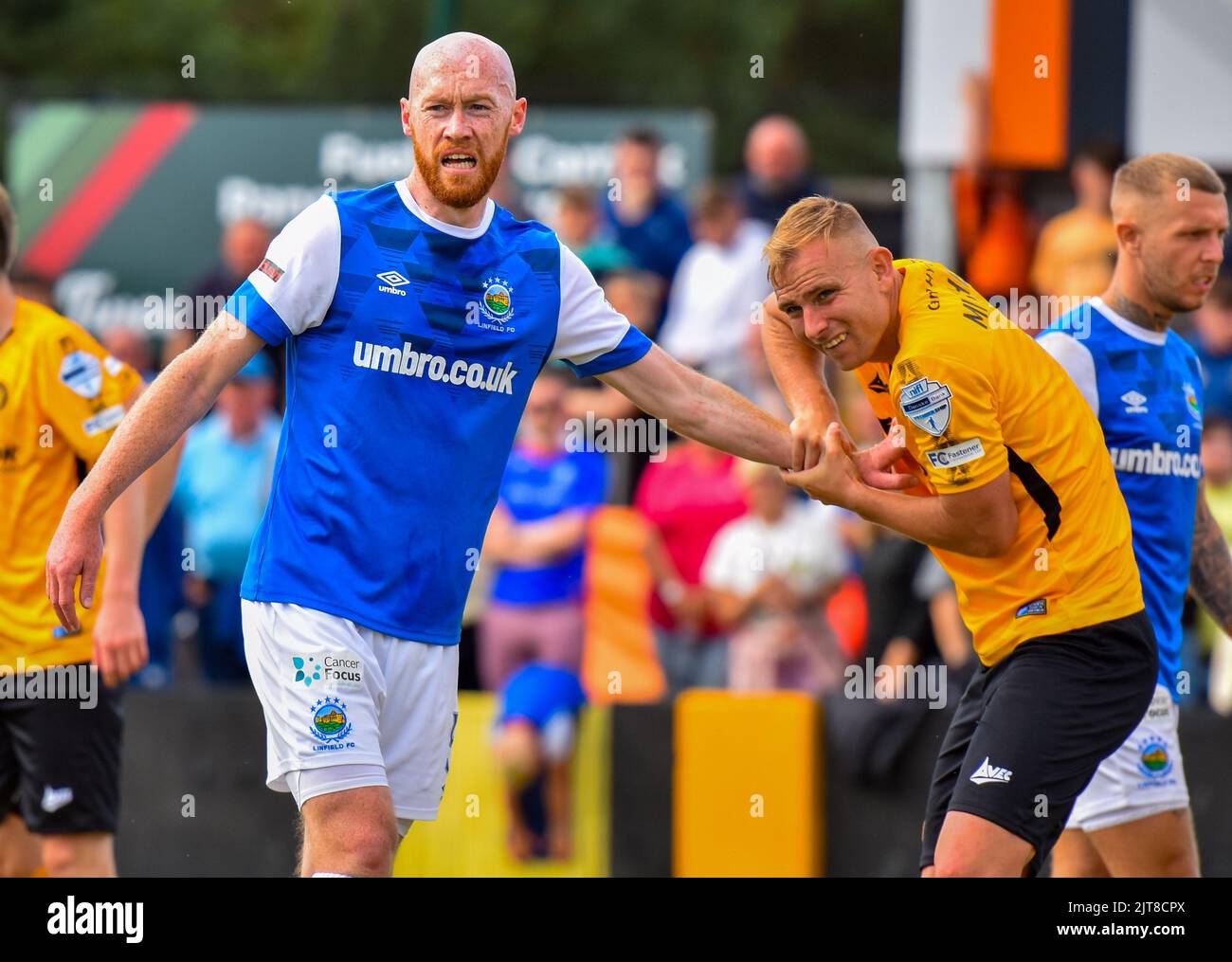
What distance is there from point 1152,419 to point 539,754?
15.6 ft

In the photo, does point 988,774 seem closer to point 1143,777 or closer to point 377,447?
point 1143,777

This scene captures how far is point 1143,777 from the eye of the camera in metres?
6.53

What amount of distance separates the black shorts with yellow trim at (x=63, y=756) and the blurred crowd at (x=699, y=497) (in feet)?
11.0

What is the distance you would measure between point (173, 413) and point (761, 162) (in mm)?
8315

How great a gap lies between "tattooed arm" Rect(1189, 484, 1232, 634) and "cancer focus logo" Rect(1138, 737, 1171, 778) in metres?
0.58

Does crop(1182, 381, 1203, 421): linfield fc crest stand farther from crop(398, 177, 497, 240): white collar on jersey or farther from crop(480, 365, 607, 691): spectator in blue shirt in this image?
crop(480, 365, 607, 691): spectator in blue shirt

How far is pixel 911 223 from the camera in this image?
44.9ft

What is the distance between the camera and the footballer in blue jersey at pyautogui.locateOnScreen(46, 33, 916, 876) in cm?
542

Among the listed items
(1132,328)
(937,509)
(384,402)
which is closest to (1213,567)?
(1132,328)

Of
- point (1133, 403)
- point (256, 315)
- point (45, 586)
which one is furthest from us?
point (45, 586)

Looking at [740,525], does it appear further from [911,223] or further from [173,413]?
[173,413]

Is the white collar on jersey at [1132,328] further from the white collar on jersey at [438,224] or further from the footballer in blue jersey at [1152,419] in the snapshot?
the white collar on jersey at [438,224]

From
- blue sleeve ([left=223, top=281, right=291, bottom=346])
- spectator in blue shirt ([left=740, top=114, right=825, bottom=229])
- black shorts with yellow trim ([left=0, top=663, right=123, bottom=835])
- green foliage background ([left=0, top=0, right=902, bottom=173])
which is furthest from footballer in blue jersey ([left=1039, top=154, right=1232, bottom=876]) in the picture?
green foliage background ([left=0, top=0, right=902, bottom=173])
